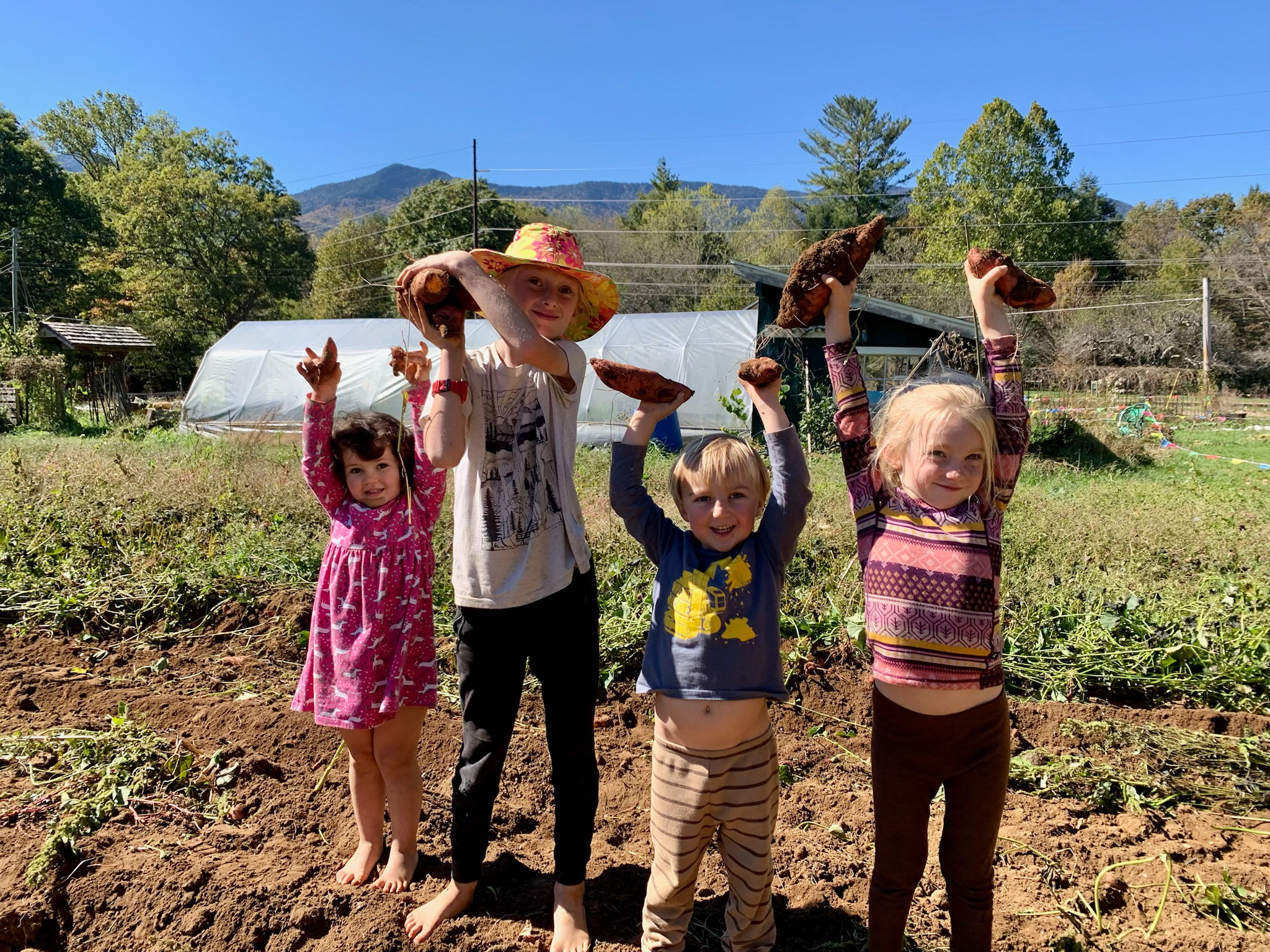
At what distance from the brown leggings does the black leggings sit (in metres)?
0.74

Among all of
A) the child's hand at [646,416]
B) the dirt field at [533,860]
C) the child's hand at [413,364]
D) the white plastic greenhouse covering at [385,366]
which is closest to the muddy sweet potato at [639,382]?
the child's hand at [646,416]

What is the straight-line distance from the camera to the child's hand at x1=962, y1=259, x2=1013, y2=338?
71.9 inches

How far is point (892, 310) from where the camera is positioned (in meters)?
12.2

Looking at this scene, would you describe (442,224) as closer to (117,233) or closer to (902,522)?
(117,233)

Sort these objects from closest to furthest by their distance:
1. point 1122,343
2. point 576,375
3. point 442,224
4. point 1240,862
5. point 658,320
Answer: point 576,375, point 1240,862, point 658,320, point 1122,343, point 442,224

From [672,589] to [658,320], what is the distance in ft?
40.7

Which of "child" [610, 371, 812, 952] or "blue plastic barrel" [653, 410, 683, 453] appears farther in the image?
"blue plastic barrel" [653, 410, 683, 453]

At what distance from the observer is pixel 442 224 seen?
35781 mm

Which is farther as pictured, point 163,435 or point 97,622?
point 163,435

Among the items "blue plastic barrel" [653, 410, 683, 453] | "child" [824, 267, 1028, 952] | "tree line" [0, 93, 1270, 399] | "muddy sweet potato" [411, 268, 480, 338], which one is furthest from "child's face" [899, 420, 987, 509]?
"tree line" [0, 93, 1270, 399]

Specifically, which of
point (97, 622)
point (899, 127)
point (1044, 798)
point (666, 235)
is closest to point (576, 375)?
point (1044, 798)

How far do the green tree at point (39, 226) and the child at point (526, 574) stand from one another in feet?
130

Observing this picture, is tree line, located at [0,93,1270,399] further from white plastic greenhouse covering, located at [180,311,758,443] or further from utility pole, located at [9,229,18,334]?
white plastic greenhouse covering, located at [180,311,758,443]

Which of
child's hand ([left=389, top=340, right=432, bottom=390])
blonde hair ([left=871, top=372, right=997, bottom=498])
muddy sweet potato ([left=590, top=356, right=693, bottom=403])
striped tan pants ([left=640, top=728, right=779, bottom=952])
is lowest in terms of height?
striped tan pants ([left=640, top=728, right=779, bottom=952])
